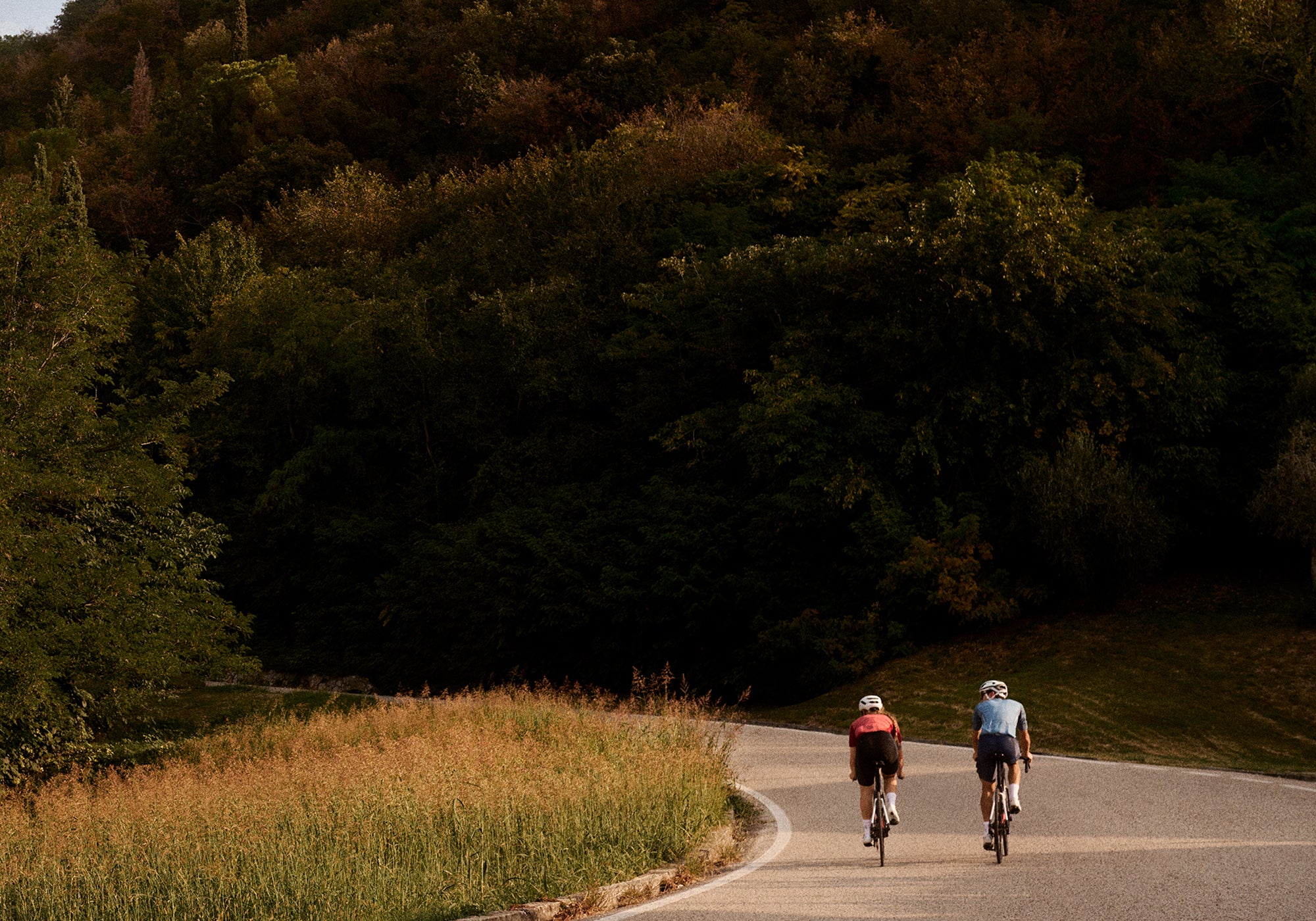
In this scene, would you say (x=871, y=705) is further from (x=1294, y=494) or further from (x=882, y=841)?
(x=1294, y=494)

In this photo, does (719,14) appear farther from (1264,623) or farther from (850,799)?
(850,799)

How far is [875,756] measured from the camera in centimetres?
1101

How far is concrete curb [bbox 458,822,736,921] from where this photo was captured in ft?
29.4

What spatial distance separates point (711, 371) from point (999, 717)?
28240mm

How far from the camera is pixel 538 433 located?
43625 millimetres

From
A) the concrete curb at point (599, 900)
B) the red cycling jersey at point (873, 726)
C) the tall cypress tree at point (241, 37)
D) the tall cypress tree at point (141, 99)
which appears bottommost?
the concrete curb at point (599, 900)

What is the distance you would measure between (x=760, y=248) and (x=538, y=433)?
10.7 metres

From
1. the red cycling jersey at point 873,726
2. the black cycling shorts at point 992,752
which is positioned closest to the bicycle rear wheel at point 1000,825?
the black cycling shorts at point 992,752

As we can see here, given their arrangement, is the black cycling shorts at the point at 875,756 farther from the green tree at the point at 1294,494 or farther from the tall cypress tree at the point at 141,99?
the tall cypress tree at the point at 141,99

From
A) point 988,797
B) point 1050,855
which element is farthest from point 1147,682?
point 988,797

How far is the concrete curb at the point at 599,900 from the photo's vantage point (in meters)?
8.96

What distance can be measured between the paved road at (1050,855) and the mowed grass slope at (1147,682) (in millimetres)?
6068

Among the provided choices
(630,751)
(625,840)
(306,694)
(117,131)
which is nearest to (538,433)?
(306,694)

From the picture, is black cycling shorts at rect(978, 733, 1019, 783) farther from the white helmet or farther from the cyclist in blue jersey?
the white helmet
